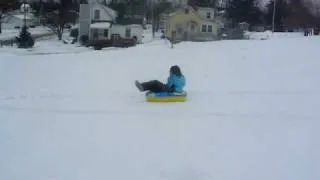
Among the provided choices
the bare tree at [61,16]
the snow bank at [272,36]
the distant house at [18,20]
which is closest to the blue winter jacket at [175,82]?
the snow bank at [272,36]

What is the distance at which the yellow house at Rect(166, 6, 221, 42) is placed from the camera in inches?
1982

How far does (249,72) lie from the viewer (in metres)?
18.8

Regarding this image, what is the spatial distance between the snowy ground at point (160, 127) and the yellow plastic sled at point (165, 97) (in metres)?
0.28

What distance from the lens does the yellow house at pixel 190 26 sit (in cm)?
5034

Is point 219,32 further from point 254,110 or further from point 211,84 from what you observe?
point 254,110

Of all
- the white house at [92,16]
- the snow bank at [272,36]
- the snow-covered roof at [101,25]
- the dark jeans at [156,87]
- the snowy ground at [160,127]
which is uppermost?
the white house at [92,16]

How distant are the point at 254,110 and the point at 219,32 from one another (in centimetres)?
4249

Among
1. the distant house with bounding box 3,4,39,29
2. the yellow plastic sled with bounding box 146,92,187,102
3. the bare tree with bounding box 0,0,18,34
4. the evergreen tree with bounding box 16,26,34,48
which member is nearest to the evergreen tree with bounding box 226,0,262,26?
the bare tree with bounding box 0,0,18,34

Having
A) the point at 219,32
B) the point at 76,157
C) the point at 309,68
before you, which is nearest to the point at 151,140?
the point at 76,157

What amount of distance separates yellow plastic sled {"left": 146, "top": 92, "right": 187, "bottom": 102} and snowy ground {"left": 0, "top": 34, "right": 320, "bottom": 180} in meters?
0.28

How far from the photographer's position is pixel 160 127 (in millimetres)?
9133

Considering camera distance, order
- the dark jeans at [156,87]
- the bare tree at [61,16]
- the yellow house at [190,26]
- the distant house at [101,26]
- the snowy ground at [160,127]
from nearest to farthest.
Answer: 1. the snowy ground at [160,127]
2. the dark jeans at [156,87]
3. the distant house at [101,26]
4. the yellow house at [190,26]
5. the bare tree at [61,16]

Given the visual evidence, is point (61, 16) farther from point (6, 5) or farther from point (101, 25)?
point (6, 5)

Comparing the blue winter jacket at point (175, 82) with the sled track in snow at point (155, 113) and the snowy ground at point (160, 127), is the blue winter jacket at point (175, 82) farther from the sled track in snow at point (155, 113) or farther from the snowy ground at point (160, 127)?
the sled track in snow at point (155, 113)
